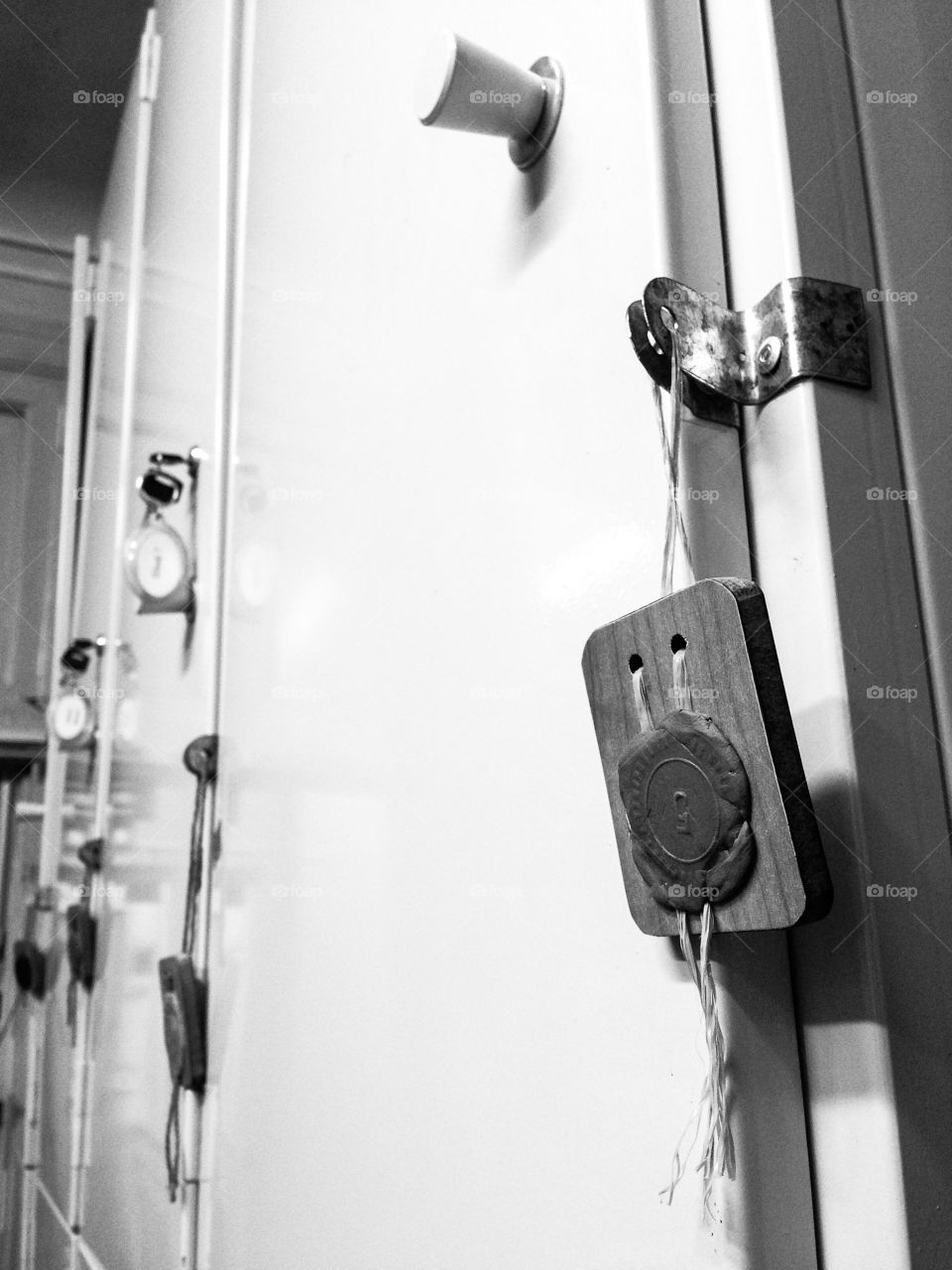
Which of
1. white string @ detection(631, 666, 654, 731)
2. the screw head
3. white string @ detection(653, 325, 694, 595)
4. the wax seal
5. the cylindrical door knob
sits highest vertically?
the cylindrical door knob

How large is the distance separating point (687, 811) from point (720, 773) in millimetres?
21

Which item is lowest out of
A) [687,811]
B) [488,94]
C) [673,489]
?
[687,811]

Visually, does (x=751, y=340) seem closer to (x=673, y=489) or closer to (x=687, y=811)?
(x=673, y=489)

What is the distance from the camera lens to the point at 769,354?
440 millimetres

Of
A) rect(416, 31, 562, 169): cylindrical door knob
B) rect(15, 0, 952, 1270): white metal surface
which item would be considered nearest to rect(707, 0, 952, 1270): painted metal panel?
rect(15, 0, 952, 1270): white metal surface

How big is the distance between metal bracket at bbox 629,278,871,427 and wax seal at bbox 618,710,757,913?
144 millimetres

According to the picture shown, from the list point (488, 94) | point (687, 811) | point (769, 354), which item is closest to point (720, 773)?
point (687, 811)

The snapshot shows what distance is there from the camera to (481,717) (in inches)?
23.2

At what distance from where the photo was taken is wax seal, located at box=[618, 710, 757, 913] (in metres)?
0.37

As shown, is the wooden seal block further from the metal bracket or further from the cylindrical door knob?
the cylindrical door knob

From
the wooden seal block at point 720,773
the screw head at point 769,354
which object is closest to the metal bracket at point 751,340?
the screw head at point 769,354

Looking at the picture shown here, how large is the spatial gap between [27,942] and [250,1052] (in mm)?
1624

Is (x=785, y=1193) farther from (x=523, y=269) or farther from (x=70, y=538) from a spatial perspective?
(x=70, y=538)

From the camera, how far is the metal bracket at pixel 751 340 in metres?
0.43
